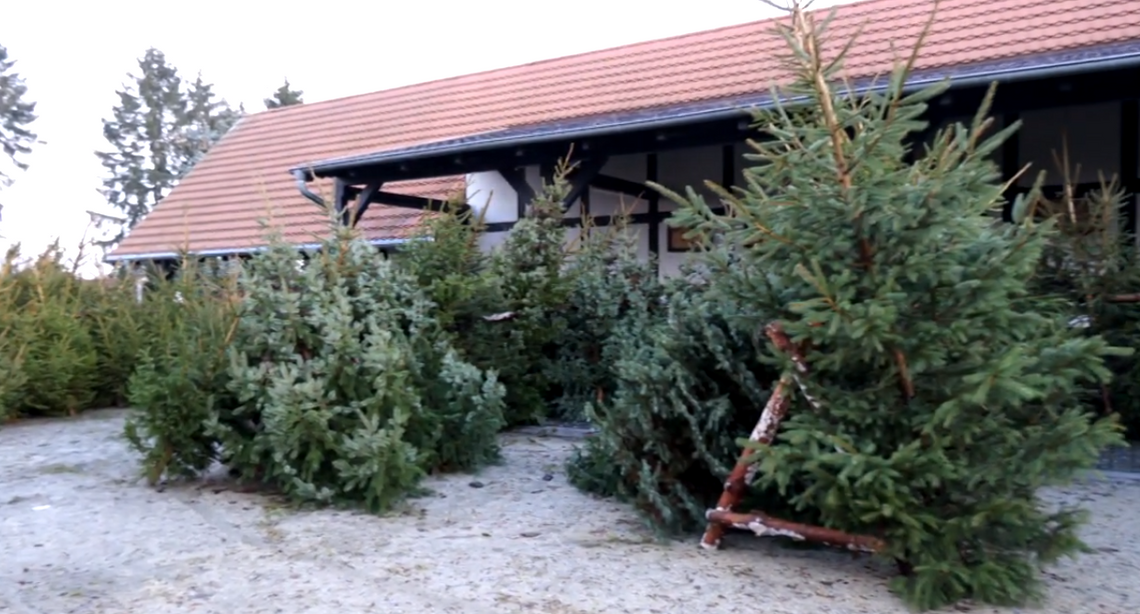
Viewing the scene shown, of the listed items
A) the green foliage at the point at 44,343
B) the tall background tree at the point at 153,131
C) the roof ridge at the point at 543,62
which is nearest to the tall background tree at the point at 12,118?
the tall background tree at the point at 153,131

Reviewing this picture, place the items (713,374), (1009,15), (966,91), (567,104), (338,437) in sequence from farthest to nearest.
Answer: (567,104), (1009,15), (966,91), (338,437), (713,374)

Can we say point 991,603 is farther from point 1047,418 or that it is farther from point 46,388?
point 46,388

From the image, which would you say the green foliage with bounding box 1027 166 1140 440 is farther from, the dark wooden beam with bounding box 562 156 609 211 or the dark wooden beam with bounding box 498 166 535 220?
the dark wooden beam with bounding box 498 166 535 220

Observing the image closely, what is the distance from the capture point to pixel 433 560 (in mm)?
4871

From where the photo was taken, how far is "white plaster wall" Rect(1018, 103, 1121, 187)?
387 inches

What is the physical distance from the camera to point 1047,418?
4.34 meters

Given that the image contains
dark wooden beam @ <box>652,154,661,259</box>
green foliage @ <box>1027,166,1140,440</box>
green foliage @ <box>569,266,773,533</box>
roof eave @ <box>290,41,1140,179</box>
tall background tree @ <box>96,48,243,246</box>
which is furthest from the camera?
tall background tree @ <box>96,48,243,246</box>

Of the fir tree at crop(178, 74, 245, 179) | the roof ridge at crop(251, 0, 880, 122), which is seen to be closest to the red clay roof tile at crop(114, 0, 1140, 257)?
the roof ridge at crop(251, 0, 880, 122)

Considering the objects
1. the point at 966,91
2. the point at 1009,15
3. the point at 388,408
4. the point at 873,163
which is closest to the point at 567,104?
the point at 1009,15

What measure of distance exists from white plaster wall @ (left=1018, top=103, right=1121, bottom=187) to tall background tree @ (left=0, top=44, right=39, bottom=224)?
2180 inches

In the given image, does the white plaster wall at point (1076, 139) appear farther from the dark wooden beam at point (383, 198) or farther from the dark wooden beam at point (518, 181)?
the dark wooden beam at point (383, 198)

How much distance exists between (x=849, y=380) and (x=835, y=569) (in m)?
0.96

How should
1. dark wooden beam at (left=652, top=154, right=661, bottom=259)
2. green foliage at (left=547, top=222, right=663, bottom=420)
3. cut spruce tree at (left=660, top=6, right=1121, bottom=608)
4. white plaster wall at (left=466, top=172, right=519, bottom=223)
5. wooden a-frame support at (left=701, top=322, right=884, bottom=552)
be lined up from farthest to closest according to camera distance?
white plaster wall at (left=466, top=172, right=519, bottom=223) → dark wooden beam at (left=652, top=154, right=661, bottom=259) → green foliage at (left=547, top=222, right=663, bottom=420) → wooden a-frame support at (left=701, top=322, right=884, bottom=552) → cut spruce tree at (left=660, top=6, right=1121, bottom=608)

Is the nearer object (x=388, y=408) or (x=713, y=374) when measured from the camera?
(x=713, y=374)
